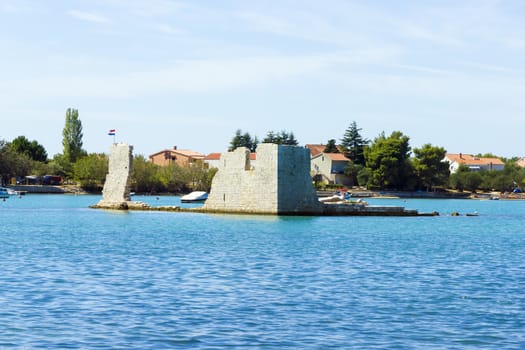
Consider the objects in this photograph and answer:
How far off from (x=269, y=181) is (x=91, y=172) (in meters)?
52.8

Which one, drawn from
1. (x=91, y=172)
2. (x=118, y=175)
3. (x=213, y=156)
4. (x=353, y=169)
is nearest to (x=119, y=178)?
(x=118, y=175)

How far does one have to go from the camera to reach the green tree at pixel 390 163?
97.2 meters

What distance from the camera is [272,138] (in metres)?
109

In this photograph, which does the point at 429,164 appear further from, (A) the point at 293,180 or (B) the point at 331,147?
(A) the point at 293,180

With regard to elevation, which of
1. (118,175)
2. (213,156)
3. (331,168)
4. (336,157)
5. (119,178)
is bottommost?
(119,178)

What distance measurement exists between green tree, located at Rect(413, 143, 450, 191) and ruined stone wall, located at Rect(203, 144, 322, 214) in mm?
57225

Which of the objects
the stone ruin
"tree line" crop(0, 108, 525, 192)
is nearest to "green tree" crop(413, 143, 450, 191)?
"tree line" crop(0, 108, 525, 192)

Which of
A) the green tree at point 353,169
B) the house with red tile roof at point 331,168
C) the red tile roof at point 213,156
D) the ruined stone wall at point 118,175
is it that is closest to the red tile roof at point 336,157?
the house with red tile roof at point 331,168

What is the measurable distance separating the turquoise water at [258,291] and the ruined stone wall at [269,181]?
7744 millimetres

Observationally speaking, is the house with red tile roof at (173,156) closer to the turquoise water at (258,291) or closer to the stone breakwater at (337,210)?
the stone breakwater at (337,210)

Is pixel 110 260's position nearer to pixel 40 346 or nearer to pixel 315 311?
pixel 315 311

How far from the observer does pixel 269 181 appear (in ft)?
143

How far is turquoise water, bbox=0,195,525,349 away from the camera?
13.7 metres

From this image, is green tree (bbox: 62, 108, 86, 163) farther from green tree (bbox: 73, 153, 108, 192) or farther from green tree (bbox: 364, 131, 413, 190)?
green tree (bbox: 364, 131, 413, 190)
